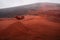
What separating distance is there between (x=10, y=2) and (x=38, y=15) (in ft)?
1.09

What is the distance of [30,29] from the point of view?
82 cm

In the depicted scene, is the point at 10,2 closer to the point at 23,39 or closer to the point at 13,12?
the point at 13,12

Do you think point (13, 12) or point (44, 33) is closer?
point (44, 33)

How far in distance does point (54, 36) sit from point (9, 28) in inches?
13.8

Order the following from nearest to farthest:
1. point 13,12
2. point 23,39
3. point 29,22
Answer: point 23,39
point 29,22
point 13,12

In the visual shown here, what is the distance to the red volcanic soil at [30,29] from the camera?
0.76m

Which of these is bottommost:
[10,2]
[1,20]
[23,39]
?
[23,39]

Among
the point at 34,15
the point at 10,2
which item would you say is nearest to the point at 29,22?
the point at 34,15

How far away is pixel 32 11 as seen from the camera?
100 centimetres

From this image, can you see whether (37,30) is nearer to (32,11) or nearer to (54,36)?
(54,36)

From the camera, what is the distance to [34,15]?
0.95 metres

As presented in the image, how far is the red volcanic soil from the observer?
0.76 metres

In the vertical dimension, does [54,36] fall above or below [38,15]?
below

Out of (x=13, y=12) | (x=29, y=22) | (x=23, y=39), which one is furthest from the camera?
(x=13, y=12)
